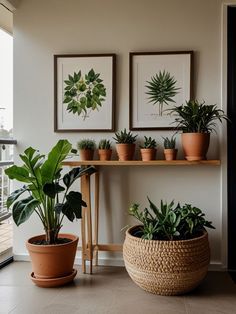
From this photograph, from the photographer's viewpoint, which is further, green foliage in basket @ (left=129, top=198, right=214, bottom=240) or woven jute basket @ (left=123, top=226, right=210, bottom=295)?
green foliage in basket @ (left=129, top=198, right=214, bottom=240)

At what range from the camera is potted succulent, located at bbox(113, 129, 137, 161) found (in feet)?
9.17

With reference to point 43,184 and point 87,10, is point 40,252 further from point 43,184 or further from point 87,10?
point 87,10

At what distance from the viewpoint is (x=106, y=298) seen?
2314 millimetres

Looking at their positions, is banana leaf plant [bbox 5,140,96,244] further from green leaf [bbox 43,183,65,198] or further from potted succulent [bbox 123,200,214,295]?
potted succulent [bbox 123,200,214,295]

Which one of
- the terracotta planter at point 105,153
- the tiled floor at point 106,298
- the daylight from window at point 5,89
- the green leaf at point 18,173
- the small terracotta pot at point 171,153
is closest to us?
the tiled floor at point 106,298

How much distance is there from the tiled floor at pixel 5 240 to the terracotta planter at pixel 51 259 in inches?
27.4

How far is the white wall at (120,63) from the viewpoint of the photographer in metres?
2.88

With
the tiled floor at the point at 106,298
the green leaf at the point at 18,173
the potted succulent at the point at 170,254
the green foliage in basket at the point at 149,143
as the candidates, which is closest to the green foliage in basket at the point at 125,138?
the green foliage in basket at the point at 149,143

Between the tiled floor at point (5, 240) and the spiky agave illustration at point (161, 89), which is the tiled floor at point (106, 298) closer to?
the tiled floor at point (5, 240)

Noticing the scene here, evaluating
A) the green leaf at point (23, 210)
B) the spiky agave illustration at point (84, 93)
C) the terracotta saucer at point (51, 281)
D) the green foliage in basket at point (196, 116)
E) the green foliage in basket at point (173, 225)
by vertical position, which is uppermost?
the spiky agave illustration at point (84, 93)

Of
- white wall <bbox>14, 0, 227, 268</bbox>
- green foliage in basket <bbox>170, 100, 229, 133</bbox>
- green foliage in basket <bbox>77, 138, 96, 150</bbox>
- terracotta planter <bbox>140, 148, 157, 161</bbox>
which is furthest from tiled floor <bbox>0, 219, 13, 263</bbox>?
green foliage in basket <bbox>170, 100, 229, 133</bbox>

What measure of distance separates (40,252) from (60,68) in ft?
5.44

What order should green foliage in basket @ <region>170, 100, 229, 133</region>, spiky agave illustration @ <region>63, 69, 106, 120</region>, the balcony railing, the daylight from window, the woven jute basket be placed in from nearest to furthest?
the woven jute basket, green foliage in basket @ <region>170, 100, 229, 133</region>, spiky agave illustration @ <region>63, 69, 106, 120</region>, the balcony railing, the daylight from window

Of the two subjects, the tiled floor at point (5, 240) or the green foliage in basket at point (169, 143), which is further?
the tiled floor at point (5, 240)
